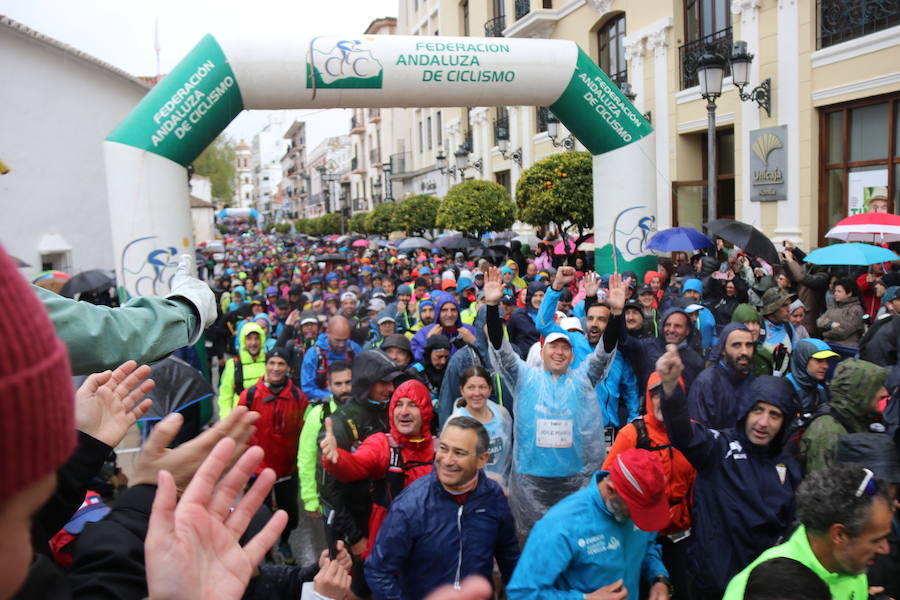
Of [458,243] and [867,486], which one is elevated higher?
[458,243]

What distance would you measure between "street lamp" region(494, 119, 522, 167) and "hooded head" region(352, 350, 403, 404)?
1483 centimetres

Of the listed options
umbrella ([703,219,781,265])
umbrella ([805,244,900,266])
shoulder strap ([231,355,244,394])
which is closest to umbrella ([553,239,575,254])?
umbrella ([703,219,781,265])

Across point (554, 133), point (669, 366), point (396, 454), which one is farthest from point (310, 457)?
point (554, 133)

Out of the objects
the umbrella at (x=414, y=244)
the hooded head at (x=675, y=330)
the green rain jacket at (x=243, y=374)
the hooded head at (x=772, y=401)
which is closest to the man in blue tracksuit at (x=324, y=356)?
the green rain jacket at (x=243, y=374)

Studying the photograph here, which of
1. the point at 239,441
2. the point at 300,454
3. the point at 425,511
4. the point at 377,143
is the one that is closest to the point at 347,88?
the point at 300,454

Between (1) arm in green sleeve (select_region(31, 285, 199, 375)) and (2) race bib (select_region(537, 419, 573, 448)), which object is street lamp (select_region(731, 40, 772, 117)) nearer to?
(2) race bib (select_region(537, 419, 573, 448))

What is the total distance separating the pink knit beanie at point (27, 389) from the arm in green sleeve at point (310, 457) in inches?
168

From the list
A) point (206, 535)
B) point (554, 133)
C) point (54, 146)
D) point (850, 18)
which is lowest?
point (206, 535)

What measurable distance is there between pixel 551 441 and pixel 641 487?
5.60ft

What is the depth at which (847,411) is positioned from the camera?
3.71 m

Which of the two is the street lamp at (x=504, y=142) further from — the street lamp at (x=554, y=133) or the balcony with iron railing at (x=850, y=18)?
the balcony with iron railing at (x=850, y=18)

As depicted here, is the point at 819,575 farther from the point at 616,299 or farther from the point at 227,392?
the point at 227,392

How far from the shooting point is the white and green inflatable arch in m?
8.77

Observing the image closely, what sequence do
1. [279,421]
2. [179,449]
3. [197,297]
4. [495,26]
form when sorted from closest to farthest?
[179,449]
[197,297]
[279,421]
[495,26]
